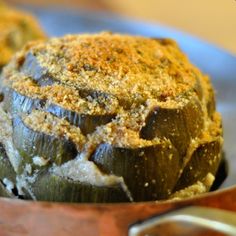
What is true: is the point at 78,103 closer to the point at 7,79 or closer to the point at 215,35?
the point at 7,79

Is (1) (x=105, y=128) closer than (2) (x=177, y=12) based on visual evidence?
Yes

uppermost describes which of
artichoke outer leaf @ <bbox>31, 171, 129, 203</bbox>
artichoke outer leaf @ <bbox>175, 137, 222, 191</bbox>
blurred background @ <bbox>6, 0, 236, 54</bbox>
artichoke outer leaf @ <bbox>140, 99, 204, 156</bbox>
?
artichoke outer leaf @ <bbox>140, 99, 204, 156</bbox>

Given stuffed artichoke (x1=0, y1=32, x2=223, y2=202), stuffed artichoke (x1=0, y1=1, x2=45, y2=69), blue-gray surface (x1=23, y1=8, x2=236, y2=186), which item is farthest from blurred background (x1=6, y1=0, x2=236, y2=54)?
stuffed artichoke (x1=0, y1=32, x2=223, y2=202)

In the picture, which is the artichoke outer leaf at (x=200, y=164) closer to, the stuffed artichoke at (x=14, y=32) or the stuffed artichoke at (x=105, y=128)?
the stuffed artichoke at (x=105, y=128)

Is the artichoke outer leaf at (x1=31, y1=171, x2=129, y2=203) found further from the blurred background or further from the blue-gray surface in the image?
the blurred background

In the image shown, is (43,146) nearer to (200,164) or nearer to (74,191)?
(74,191)

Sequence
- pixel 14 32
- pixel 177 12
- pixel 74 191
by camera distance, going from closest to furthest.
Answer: pixel 74 191, pixel 14 32, pixel 177 12

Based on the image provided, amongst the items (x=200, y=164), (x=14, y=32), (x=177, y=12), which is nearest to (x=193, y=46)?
(x=14, y=32)
